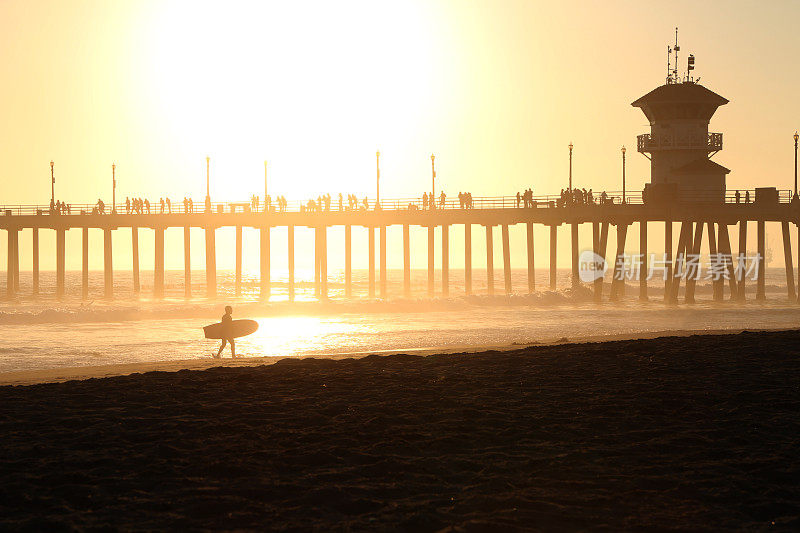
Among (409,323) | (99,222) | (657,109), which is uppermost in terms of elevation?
(657,109)

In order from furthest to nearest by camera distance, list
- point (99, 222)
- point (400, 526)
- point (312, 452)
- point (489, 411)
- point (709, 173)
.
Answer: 1. point (99, 222)
2. point (709, 173)
3. point (489, 411)
4. point (312, 452)
5. point (400, 526)

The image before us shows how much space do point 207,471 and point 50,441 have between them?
2.10 m

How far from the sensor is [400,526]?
7246 millimetres

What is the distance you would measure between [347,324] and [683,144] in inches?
829

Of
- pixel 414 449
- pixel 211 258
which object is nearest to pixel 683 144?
pixel 211 258

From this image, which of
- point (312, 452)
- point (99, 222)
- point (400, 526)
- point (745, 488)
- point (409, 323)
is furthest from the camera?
point (99, 222)

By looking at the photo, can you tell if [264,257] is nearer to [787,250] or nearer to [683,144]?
[683,144]

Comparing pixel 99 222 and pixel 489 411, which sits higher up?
pixel 99 222

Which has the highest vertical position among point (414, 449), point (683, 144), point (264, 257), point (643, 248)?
point (683, 144)

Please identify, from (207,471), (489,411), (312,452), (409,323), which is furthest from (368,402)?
(409,323)

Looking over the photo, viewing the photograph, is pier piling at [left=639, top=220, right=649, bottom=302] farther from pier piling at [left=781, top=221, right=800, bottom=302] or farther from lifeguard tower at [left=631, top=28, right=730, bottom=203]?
pier piling at [left=781, top=221, right=800, bottom=302]

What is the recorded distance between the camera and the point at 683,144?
45.2m

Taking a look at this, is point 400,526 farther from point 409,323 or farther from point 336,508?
point 409,323

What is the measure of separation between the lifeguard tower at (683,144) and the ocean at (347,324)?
582cm
